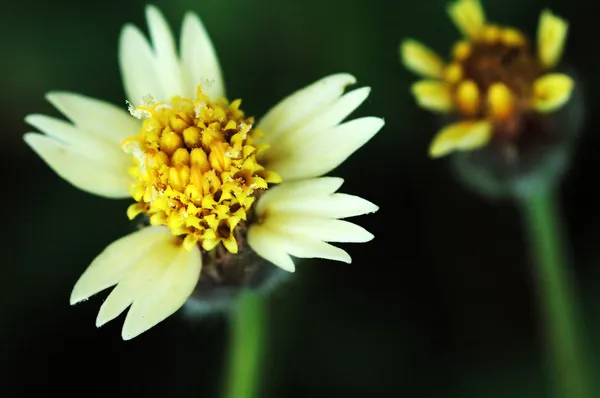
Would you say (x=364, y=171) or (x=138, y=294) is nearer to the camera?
(x=138, y=294)

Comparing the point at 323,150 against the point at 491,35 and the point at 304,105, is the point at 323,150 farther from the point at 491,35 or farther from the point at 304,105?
the point at 491,35

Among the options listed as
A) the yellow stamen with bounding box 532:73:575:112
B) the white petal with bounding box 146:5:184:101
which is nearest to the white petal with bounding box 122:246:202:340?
the white petal with bounding box 146:5:184:101

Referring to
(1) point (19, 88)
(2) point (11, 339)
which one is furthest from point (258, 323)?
(1) point (19, 88)

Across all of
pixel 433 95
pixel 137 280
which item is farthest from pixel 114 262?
pixel 433 95

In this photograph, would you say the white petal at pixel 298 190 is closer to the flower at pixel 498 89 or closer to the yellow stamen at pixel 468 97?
the flower at pixel 498 89

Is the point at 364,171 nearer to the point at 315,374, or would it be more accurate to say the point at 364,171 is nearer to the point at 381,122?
the point at 315,374

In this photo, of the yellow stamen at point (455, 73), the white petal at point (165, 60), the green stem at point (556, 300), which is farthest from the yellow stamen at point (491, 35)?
the white petal at point (165, 60)

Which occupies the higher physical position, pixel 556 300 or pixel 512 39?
pixel 512 39
